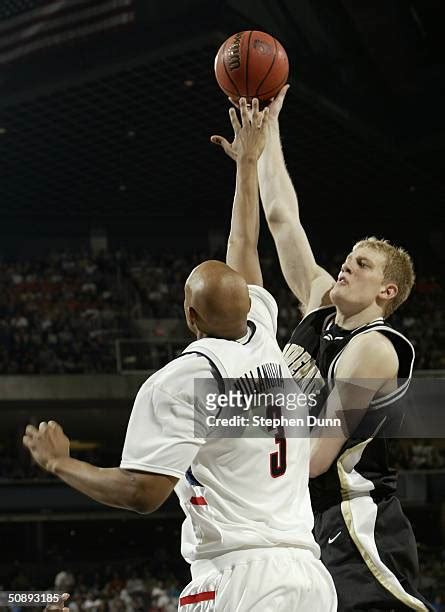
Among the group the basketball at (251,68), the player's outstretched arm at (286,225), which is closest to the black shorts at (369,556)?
the player's outstretched arm at (286,225)

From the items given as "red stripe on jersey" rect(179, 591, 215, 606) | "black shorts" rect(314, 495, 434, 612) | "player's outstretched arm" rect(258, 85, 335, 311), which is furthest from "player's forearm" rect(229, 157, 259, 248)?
"red stripe on jersey" rect(179, 591, 215, 606)

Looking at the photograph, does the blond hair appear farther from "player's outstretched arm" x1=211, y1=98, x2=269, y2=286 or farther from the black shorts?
the black shorts

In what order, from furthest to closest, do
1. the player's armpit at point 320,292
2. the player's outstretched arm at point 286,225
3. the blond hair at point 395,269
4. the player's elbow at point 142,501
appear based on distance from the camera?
the player's outstretched arm at point 286,225 < the player's armpit at point 320,292 < the blond hair at point 395,269 < the player's elbow at point 142,501

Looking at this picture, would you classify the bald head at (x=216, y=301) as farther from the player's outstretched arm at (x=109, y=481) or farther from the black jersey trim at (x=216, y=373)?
the player's outstretched arm at (x=109, y=481)

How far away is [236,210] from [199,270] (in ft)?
3.12

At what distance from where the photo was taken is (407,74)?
17219 millimetres

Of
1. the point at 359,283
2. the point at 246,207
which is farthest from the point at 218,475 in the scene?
the point at 359,283

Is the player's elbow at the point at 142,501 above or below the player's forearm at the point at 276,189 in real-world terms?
below

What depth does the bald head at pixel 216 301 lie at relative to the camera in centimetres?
253

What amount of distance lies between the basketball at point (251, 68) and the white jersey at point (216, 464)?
1951 millimetres

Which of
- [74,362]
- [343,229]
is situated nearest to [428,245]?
[343,229]

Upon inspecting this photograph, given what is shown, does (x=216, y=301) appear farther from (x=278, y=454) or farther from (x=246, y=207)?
(x=246, y=207)

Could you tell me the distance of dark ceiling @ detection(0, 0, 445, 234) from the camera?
15023 millimetres

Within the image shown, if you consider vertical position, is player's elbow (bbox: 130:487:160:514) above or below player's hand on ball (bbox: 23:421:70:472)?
below
